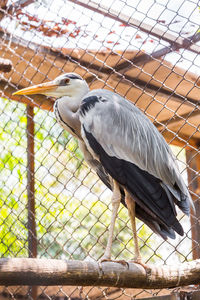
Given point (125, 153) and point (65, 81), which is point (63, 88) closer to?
→ point (65, 81)

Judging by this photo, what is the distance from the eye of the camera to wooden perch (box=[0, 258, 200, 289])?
2.73 feet

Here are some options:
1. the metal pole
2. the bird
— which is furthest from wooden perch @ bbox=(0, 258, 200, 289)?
the metal pole

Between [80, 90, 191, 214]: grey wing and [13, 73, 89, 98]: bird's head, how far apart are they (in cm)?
9

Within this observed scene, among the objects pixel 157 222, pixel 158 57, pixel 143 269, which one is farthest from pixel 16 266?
pixel 158 57

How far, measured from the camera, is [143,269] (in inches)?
46.3

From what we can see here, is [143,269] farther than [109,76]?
No

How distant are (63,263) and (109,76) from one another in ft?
3.18

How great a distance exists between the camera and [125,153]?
4.53 feet

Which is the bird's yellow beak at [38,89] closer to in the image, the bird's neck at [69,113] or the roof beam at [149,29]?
the bird's neck at [69,113]

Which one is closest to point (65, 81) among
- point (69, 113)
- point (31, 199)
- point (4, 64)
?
point (69, 113)

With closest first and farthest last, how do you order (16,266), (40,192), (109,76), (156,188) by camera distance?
(16,266) < (156,188) < (109,76) < (40,192)

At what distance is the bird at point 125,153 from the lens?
4.25ft

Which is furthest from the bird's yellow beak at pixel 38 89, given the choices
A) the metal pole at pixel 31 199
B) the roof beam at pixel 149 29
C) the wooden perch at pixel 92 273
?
the wooden perch at pixel 92 273

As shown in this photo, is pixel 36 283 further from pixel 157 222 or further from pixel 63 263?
pixel 157 222
